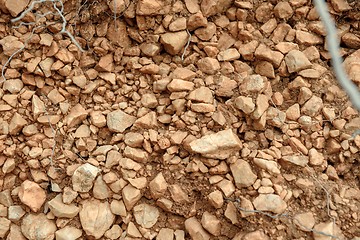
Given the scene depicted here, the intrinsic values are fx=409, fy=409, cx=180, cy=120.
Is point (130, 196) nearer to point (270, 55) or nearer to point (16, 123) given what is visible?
point (16, 123)

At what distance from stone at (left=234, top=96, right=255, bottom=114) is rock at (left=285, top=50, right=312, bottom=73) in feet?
0.88

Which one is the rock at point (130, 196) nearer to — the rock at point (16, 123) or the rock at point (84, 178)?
the rock at point (84, 178)

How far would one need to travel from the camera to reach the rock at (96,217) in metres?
1.80

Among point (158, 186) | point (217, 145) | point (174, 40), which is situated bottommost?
point (158, 186)

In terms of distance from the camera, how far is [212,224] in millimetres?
1765

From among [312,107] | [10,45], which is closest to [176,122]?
[312,107]

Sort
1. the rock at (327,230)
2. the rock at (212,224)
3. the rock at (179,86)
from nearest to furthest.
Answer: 1. the rock at (327,230)
2. the rock at (212,224)
3. the rock at (179,86)

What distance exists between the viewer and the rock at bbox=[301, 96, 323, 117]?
1.85 meters

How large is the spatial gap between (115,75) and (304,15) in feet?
3.16

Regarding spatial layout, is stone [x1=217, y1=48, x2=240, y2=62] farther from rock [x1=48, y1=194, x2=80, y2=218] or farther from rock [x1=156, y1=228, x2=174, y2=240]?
rock [x1=48, y1=194, x2=80, y2=218]

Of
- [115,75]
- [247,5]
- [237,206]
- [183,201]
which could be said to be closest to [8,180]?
[115,75]

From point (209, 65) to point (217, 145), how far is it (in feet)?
1.32

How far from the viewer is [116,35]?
202cm

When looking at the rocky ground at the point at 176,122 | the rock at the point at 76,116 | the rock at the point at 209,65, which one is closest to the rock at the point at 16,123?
the rocky ground at the point at 176,122
